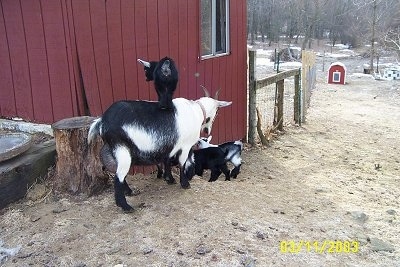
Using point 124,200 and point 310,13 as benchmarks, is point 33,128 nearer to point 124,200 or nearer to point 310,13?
point 124,200

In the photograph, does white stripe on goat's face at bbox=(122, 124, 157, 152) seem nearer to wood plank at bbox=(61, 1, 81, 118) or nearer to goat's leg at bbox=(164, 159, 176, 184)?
goat's leg at bbox=(164, 159, 176, 184)

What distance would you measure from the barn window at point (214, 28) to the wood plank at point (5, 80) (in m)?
2.80

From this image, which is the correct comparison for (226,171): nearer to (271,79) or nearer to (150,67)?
(150,67)

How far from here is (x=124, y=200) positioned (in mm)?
3918

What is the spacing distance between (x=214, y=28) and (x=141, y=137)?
3.60m

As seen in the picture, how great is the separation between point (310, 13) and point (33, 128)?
116 feet

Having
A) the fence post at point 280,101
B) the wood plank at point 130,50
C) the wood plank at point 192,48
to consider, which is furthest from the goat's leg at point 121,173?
the fence post at point 280,101

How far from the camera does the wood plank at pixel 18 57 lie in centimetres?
483

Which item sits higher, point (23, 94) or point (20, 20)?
point (20, 20)

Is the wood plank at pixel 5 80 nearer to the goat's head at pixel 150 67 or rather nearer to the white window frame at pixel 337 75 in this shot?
the goat's head at pixel 150 67

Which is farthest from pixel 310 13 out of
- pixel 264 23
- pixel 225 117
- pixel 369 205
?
pixel 369 205

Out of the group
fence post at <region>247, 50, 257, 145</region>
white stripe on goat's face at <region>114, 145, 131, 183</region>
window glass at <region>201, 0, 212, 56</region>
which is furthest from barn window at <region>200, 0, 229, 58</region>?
white stripe on goat's face at <region>114, 145, 131, 183</region>
